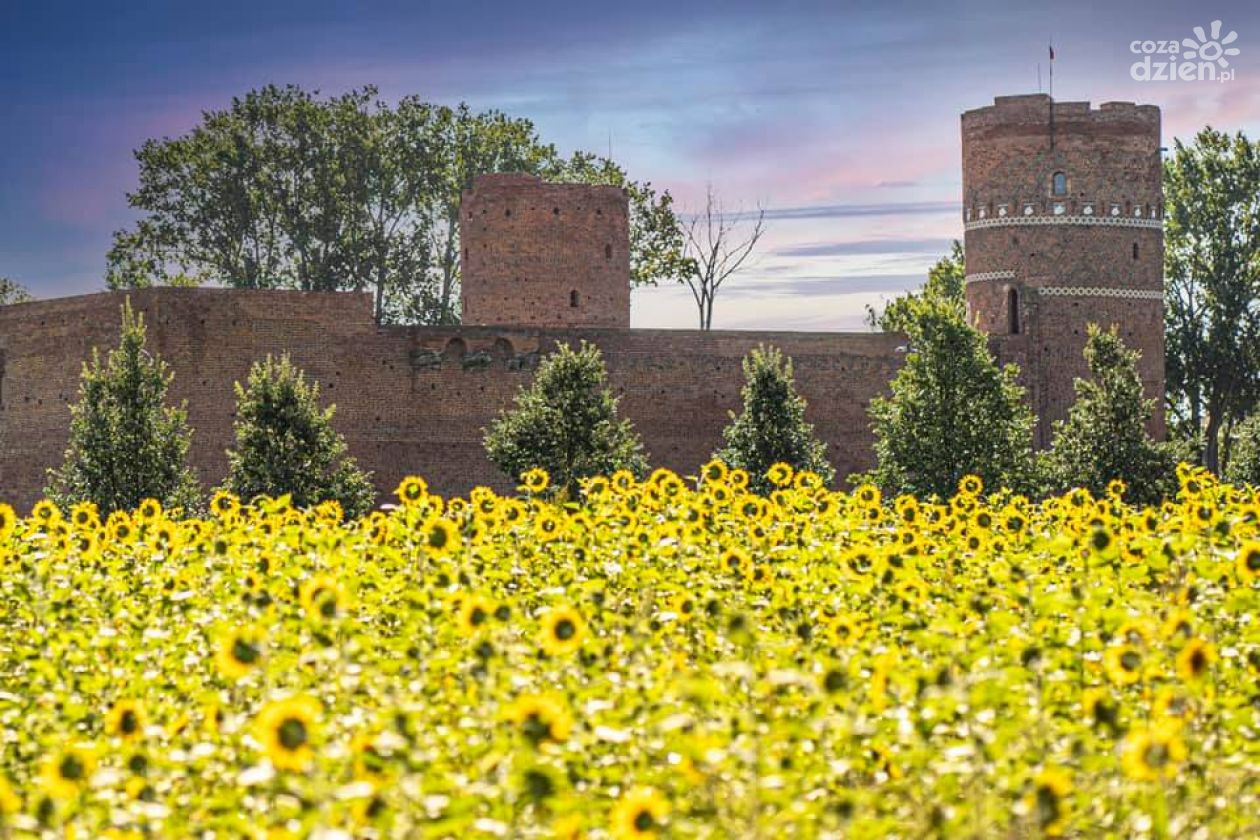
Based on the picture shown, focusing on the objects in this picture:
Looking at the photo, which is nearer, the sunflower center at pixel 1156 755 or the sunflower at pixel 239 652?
the sunflower center at pixel 1156 755

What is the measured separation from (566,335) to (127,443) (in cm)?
882

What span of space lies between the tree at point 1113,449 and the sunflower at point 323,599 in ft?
83.3

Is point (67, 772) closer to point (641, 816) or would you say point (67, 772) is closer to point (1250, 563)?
point (641, 816)

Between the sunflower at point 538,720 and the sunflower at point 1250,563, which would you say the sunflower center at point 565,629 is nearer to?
the sunflower at point 538,720

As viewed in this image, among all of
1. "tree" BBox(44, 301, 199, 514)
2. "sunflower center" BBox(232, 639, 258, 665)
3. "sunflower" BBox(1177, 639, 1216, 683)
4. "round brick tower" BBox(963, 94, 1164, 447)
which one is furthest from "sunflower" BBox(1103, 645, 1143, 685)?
"round brick tower" BBox(963, 94, 1164, 447)

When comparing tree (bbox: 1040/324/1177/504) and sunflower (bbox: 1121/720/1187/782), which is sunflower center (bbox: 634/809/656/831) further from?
tree (bbox: 1040/324/1177/504)

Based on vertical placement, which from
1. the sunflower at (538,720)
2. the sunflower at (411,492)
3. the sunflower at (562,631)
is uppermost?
the sunflower at (411,492)

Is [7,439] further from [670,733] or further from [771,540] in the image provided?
[670,733]

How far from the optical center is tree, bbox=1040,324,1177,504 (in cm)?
3212

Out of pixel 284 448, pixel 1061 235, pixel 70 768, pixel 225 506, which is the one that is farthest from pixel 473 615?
pixel 1061 235

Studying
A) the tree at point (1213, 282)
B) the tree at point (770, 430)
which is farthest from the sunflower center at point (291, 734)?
the tree at point (1213, 282)

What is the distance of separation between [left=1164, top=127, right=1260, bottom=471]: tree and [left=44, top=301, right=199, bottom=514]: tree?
77.2 feet

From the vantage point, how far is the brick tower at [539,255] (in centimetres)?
3709

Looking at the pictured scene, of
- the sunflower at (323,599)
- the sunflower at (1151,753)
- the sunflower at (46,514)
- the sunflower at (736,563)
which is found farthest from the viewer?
the sunflower at (46,514)
